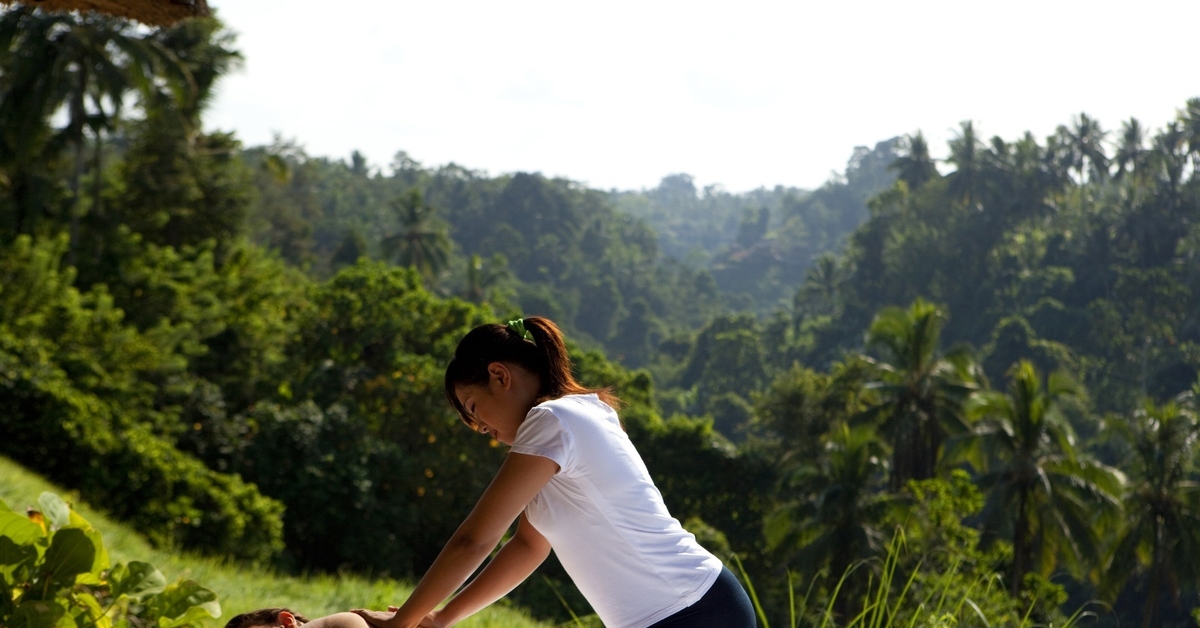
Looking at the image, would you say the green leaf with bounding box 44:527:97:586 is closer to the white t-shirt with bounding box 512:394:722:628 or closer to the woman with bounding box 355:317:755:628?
the woman with bounding box 355:317:755:628

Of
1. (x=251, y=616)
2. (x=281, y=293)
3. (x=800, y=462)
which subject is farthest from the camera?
(x=800, y=462)

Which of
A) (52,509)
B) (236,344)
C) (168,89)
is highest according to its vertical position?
(168,89)

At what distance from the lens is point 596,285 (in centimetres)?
6456

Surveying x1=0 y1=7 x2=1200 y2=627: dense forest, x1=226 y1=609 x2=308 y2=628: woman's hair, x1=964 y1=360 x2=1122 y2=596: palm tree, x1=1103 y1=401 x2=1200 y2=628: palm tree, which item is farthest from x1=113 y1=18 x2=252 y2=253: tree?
x1=226 y1=609 x2=308 y2=628: woman's hair

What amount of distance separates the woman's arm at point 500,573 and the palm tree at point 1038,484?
2012cm

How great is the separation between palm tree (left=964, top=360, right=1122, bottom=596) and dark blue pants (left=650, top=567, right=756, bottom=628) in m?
20.1

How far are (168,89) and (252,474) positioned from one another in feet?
26.0

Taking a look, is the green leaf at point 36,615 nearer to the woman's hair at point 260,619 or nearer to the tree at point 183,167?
the woman's hair at point 260,619

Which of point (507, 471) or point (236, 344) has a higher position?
point (507, 471)

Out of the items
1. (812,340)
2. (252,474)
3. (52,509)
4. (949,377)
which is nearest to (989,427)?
(949,377)

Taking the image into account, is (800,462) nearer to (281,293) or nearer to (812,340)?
Result: (281,293)

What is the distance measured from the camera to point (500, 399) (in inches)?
79.3

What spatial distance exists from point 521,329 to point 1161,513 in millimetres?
21678

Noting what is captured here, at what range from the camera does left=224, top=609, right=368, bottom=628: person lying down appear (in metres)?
1.98
